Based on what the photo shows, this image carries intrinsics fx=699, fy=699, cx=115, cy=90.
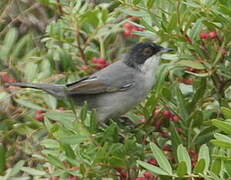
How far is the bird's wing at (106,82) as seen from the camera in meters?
4.62

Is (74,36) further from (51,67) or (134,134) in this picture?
(134,134)

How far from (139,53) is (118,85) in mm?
335

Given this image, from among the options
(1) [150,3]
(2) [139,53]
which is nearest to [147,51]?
(2) [139,53]

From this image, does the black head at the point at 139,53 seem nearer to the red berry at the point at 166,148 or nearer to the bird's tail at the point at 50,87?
the bird's tail at the point at 50,87

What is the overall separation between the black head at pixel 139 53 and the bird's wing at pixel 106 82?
0.10 m

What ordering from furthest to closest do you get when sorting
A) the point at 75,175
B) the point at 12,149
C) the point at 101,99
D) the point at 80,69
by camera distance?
the point at 101,99, the point at 80,69, the point at 12,149, the point at 75,175

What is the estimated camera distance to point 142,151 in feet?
11.7

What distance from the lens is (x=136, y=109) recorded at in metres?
A: 4.57

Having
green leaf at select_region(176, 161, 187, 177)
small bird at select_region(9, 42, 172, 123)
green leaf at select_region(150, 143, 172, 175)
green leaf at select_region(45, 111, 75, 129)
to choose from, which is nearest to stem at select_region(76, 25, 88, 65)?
small bird at select_region(9, 42, 172, 123)

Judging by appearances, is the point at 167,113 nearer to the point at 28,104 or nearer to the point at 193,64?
the point at 193,64

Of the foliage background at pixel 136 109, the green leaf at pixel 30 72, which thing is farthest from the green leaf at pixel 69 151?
the green leaf at pixel 30 72

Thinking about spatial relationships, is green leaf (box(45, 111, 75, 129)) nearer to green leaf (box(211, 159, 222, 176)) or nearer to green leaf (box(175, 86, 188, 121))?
green leaf (box(175, 86, 188, 121))

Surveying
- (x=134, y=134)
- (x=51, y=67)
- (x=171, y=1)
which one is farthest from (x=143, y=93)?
(x=171, y=1)

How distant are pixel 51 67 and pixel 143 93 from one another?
655mm
